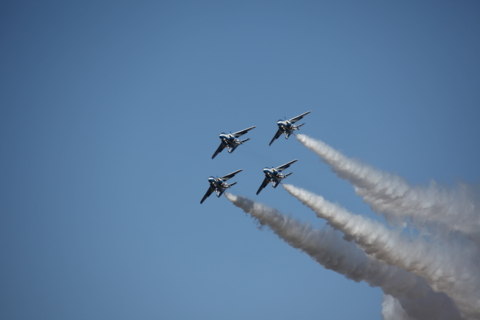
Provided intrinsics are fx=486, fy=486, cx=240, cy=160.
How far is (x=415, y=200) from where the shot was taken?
55594 millimetres

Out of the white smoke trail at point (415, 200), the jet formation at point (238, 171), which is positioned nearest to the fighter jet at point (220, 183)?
the jet formation at point (238, 171)

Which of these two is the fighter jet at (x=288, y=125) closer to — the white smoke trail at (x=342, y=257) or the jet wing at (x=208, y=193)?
the white smoke trail at (x=342, y=257)

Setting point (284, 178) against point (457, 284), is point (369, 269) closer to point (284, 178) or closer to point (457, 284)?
point (457, 284)

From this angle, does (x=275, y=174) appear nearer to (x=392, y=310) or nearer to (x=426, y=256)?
(x=426, y=256)

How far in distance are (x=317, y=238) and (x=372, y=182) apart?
9.20 m

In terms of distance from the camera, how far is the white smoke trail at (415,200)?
55156mm

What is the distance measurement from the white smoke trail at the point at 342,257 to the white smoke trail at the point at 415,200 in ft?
19.3

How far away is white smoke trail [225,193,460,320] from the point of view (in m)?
56.2

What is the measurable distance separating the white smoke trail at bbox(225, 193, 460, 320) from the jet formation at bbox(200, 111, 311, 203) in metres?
2.63

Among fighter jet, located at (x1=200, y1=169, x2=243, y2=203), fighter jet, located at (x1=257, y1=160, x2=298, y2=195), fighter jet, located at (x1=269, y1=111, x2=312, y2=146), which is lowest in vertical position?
fighter jet, located at (x1=200, y1=169, x2=243, y2=203)

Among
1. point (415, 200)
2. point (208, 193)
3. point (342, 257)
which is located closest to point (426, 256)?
point (415, 200)

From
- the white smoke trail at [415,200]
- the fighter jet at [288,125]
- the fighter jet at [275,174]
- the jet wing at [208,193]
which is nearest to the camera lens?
the white smoke trail at [415,200]

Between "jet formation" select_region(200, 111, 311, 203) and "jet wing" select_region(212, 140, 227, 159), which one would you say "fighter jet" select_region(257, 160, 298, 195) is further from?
"jet wing" select_region(212, 140, 227, 159)

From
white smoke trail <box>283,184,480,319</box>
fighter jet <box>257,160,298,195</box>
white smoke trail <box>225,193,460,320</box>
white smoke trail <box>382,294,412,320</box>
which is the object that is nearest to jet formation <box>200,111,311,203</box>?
fighter jet <box>257,160,298,195</box>
